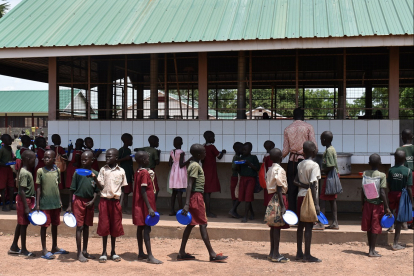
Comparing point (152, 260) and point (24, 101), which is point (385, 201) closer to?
point (152, 260)

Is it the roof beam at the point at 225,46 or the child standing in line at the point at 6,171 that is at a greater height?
the roof beam at the point at 225,46

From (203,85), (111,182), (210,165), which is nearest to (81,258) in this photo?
(111,182)

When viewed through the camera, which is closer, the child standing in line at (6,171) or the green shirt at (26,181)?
the green shirt at (26,181)

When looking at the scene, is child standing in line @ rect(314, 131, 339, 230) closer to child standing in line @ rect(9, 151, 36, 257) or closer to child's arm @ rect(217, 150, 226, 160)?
child's arm @ rect(217, 150, 226, 160)

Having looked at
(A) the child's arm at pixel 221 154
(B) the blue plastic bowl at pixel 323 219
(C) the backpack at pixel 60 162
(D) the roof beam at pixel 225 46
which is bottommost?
(B) the blue plastic bowl at pixel 323 219

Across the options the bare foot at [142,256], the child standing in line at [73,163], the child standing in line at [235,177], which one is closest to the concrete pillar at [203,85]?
the child standing in line at [235,177]

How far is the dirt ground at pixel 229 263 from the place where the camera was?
6.03 metres

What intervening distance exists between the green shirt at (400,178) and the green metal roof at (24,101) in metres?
31.9

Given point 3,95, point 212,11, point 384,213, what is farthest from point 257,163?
point 3,95

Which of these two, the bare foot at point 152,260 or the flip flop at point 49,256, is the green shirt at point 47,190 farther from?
the bare foot at point 152,260

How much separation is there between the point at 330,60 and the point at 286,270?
29.1 ft

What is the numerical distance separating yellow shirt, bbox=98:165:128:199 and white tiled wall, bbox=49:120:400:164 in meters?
2.89

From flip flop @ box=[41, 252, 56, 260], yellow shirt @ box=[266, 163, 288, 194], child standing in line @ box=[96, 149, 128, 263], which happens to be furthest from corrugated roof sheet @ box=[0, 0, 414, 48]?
flip flop @ box=[41, 252, 56, 260]

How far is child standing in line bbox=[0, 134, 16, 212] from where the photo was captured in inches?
377
